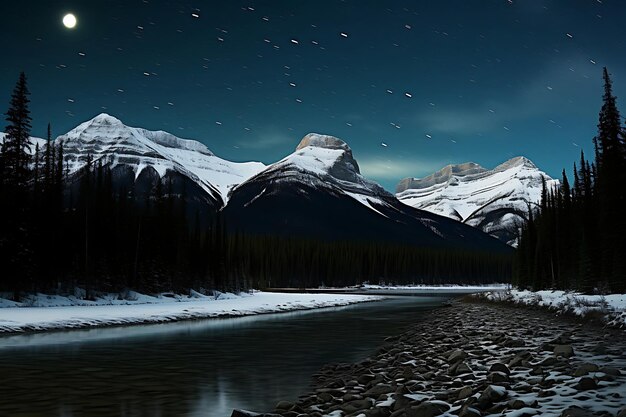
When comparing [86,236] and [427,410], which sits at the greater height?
[86,236]

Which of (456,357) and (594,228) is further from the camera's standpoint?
(594,228)

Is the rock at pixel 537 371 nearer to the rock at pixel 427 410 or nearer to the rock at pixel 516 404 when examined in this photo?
the rock at pixel 516 404

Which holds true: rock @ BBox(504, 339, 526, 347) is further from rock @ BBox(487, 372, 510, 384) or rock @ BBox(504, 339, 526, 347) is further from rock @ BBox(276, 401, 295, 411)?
rock @ BBox(276, 401, 295, 411)

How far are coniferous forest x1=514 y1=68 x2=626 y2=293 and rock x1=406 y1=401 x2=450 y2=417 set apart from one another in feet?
143

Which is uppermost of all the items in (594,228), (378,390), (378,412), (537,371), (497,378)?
(594,228)

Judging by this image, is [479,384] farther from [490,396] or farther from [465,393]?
[490,396]

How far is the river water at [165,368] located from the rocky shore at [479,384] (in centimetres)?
155

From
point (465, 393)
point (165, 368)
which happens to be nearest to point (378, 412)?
point (465, 393)

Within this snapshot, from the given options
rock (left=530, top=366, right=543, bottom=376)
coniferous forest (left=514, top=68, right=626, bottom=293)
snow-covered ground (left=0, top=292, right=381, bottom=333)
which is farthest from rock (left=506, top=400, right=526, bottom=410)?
coniferous forest (left=514, top=68, right=626, bottom=293)

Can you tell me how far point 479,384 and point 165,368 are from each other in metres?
11.0

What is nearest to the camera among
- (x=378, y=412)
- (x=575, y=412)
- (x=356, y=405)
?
(x=575, y=412)

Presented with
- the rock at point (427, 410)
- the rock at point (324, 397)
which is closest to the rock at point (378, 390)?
the rock at point (324, 397)

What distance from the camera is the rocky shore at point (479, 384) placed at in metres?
9.05

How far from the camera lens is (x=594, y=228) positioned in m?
55.9
